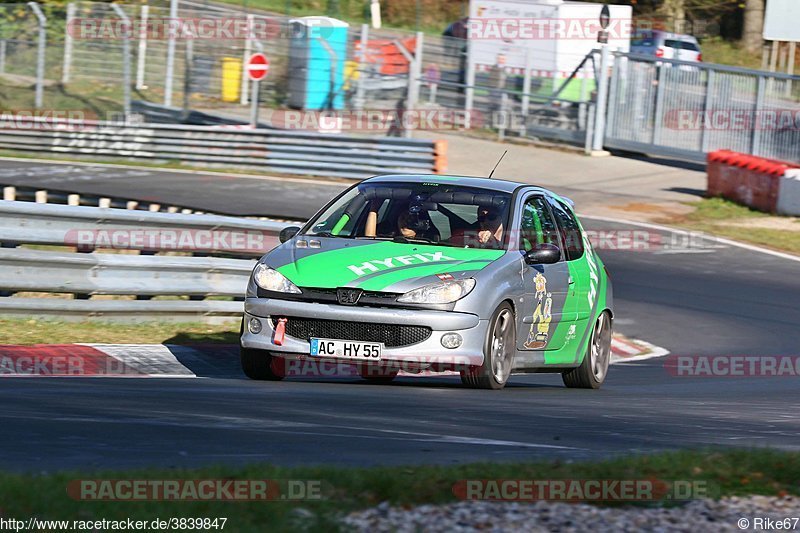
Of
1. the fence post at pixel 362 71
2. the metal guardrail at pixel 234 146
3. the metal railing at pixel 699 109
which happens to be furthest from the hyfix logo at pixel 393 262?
the fence post at pixel 362 71

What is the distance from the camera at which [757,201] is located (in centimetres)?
2459

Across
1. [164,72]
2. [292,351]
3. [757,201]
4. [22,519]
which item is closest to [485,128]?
[164,72]

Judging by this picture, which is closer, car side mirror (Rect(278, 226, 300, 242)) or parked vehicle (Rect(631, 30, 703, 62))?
car side mirror (Rect(278, 226, 300, 242))

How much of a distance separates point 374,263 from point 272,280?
0.69 metres

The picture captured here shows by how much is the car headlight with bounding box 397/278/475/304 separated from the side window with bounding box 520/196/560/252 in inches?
43.7

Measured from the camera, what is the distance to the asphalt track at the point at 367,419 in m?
5.86

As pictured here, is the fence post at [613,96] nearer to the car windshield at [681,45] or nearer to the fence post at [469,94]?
the fence post at [469,94]

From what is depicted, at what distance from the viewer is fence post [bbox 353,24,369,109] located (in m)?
31.8

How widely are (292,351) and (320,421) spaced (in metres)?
1.94

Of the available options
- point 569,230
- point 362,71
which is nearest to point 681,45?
point 362,71

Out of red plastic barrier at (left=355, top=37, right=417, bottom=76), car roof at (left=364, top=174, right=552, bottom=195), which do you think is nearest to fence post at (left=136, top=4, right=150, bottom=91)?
red plastic barrier at (left=355, top=37, right=417, bottom=76)

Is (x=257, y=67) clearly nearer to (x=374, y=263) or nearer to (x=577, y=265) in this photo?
(x=577, y=265)

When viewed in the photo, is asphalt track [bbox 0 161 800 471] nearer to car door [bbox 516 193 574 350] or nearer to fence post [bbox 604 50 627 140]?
car door [bbox 516 193 574 350]

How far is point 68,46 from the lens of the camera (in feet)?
106
